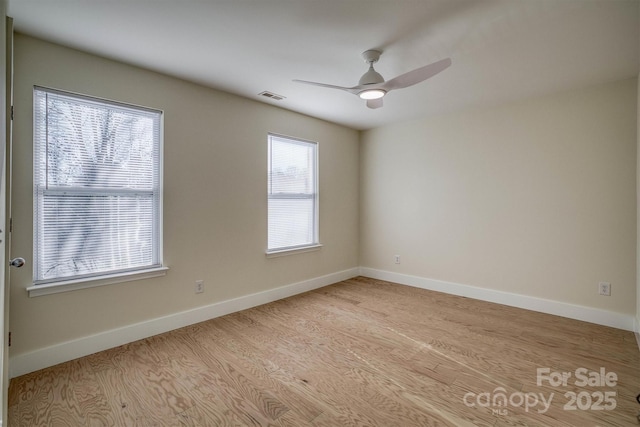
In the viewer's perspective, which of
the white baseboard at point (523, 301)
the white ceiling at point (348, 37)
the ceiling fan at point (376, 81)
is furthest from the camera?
the white baseboard at point (523, 301)

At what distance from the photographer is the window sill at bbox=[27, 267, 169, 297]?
2201mm

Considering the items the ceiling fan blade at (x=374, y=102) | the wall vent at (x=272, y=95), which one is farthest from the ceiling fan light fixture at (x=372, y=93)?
the wall vent at (x=272, y=95)

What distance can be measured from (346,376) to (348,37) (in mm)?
2481

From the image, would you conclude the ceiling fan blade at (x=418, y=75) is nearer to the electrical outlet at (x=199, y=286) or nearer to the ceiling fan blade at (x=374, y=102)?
the ceiling fan blade at (x=374, y=102)

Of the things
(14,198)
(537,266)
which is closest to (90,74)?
(14,198)

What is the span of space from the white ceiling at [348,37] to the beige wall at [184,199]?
0.19 m

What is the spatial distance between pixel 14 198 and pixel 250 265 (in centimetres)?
210

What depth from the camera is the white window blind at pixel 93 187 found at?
2.26 m

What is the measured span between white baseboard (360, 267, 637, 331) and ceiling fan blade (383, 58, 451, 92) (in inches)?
114

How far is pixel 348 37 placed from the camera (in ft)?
7.20

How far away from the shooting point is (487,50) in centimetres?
239

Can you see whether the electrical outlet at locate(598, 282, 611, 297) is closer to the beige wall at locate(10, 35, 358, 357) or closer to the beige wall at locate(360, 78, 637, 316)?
the beige wall at locate(360, 78, 637, 316)

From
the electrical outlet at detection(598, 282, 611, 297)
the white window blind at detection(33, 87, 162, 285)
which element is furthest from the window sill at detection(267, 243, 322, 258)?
the electrical outlet at detection(598, 282, 611, 297)

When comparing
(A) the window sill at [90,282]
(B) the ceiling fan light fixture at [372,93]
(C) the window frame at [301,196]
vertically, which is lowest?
(A) the window sill at [90,282]
